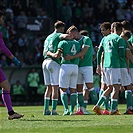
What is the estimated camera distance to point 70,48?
17.9m

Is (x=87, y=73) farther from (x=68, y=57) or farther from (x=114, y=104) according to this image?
(x=114, y=104)

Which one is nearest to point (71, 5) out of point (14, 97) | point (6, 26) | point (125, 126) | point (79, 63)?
point (6, 26)

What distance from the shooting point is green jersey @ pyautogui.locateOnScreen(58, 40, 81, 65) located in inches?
696

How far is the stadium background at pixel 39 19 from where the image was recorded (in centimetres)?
3425

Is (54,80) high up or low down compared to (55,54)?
down

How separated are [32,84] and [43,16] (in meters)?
5.07

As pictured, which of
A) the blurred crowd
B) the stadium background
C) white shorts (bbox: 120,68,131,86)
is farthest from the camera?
the blurred crowd

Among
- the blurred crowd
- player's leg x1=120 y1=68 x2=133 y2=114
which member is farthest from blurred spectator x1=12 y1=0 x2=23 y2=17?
player's leg x1=120 y1=68 x2=133 y2=114

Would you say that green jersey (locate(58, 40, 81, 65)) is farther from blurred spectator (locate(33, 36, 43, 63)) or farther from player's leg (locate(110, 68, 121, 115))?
blurred spectator (locate(33, 36, 43, 63))

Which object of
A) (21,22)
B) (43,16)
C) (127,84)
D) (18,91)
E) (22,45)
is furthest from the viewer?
(43,16)

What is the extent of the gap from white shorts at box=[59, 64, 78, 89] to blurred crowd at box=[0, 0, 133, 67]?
51.3ft

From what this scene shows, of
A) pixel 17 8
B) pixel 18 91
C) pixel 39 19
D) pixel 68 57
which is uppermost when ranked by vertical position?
pixel 17 8

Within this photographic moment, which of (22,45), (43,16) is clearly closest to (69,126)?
(22,45)

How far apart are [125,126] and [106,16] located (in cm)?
2638
